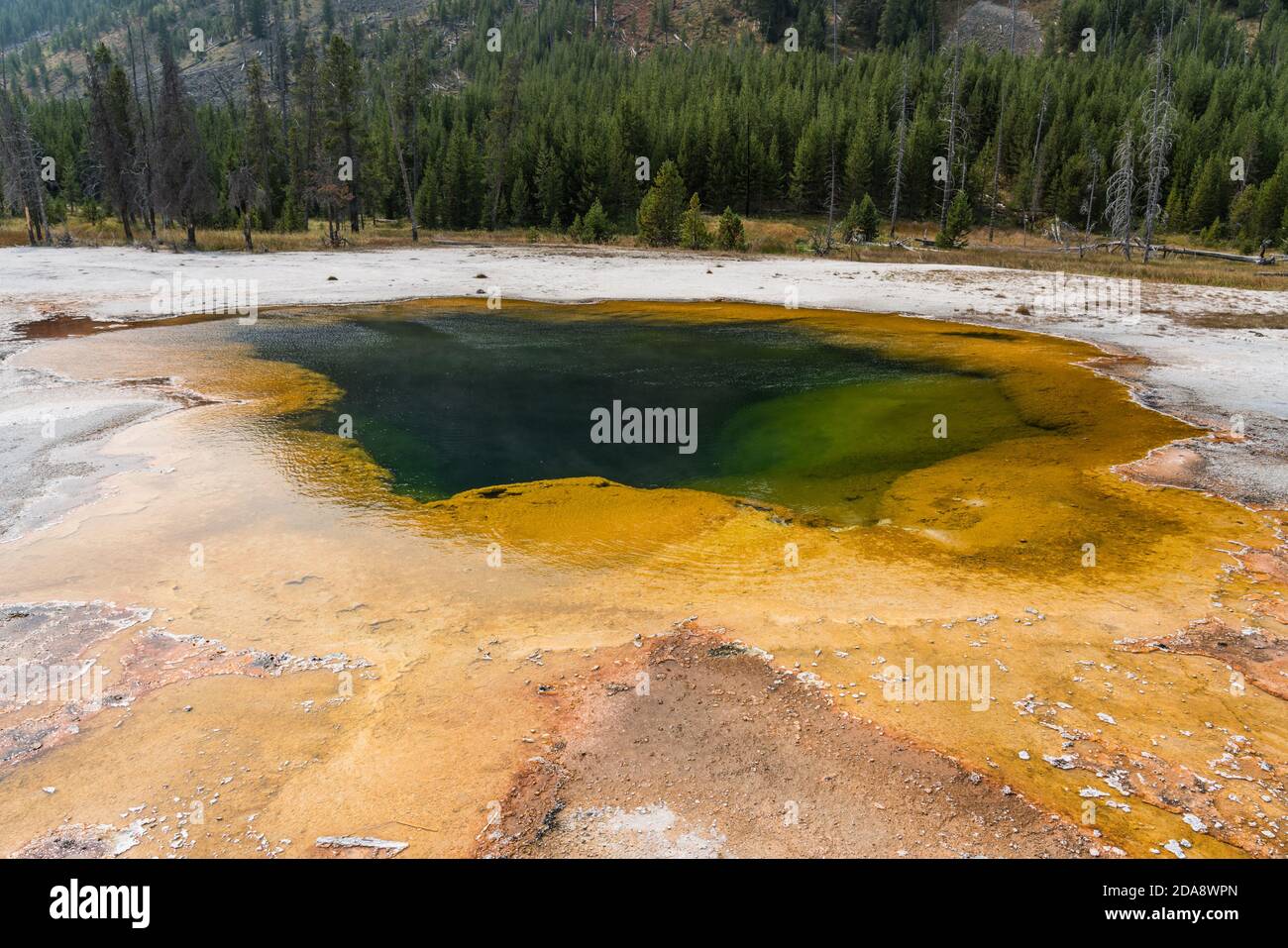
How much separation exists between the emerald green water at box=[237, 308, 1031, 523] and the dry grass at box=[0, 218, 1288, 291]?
21100 mm

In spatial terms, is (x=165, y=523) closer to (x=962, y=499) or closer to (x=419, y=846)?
(x=419, y=846)

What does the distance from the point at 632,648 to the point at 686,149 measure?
65.0 metres

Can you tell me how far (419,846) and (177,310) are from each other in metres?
25.3

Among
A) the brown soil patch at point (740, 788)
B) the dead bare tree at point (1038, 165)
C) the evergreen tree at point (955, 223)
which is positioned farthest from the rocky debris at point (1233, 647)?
the dead bare tree at point (1038, 165)

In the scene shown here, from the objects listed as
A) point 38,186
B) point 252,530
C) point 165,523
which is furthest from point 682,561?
point 38,186

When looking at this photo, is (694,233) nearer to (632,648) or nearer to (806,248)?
(806,248)

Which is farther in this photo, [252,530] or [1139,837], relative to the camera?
[252,530]

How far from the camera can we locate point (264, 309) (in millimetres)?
25875

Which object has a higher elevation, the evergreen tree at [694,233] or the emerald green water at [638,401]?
the evergreen tree at [694,233]

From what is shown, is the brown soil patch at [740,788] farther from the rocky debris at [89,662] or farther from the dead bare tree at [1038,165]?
the dead bare tree at [1038,165]

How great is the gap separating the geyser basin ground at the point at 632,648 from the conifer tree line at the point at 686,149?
35703 mm

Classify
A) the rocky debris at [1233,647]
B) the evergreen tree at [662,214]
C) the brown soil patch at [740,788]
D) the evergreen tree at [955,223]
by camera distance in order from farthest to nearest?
the evergreen tree at [955,223] → the evergreen tree at [662,214] → the rocky debris at [1233,647] → the brown soil patch at [740,788]

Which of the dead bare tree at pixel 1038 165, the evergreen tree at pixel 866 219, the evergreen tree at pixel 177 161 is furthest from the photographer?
the dead bare tree at pixel 1038 165

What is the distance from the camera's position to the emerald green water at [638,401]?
41.6 ft
